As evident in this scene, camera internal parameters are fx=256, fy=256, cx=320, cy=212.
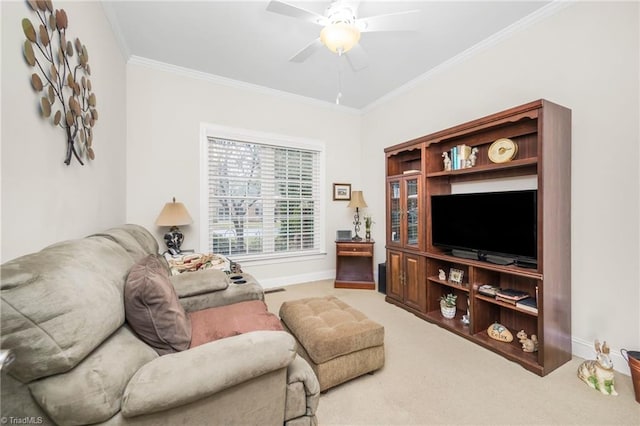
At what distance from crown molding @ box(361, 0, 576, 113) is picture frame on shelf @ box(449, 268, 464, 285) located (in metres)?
2.37

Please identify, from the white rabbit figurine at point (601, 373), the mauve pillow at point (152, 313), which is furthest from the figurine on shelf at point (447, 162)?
the mauve pillow at point (152, 313)

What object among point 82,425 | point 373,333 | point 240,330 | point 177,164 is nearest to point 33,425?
point 82,425

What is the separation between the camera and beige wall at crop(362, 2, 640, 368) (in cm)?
184

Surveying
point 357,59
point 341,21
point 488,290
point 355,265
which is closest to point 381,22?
point 341,21

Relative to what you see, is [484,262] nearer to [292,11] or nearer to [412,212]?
[412,212]

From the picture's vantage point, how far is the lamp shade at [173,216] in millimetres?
2877

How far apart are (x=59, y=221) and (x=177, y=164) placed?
2.03m

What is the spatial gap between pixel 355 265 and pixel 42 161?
3666mm

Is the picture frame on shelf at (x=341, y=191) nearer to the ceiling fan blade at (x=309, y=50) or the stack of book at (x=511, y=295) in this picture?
the ceiling fan blade at (x=309, y=50)

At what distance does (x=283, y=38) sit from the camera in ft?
8.75

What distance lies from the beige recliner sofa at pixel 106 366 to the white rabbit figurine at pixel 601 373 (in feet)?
6.39

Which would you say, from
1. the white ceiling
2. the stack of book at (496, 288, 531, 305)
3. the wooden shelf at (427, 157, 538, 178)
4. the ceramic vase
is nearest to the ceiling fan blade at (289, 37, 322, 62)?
the white ceiling

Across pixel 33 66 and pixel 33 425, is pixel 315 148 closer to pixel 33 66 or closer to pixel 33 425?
pixel 33 66

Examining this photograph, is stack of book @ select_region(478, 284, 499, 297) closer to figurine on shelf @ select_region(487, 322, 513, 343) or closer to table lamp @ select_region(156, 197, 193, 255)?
figurine on shelf @ select_region(487, 322, 513, 343)
